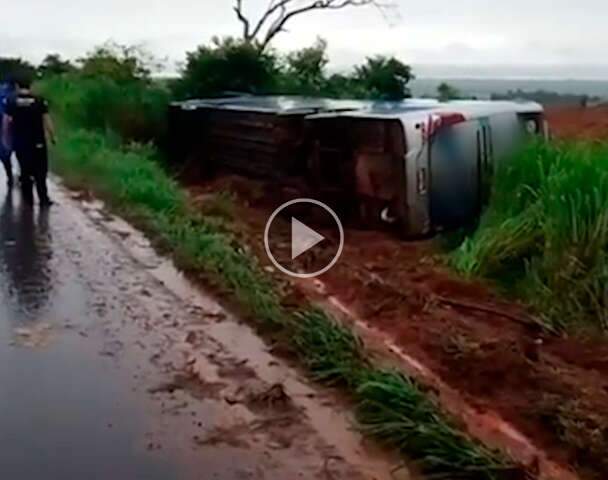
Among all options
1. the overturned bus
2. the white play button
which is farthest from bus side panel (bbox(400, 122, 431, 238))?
the white play button

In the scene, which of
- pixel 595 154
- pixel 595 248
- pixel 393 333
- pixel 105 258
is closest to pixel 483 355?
pixel 393 333

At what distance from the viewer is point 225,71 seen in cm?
2367

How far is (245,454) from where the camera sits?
519 centimetres

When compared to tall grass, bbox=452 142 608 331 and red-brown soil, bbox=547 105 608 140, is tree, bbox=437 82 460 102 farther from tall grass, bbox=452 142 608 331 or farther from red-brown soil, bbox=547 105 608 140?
tall grass, bbox=452 142 608 331

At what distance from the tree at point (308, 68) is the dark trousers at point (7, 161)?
389 inches

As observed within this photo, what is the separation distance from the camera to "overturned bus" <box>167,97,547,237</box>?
1137 cm

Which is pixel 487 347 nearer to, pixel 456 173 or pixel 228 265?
pixel 228 265

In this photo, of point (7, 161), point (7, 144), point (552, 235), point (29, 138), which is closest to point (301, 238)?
point (552, 235)

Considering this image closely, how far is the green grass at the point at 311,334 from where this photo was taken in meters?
5.03

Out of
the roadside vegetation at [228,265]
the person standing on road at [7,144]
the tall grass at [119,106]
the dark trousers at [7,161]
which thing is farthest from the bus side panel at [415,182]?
the tall grass at [119,106]

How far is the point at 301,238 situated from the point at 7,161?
19.5 ft
